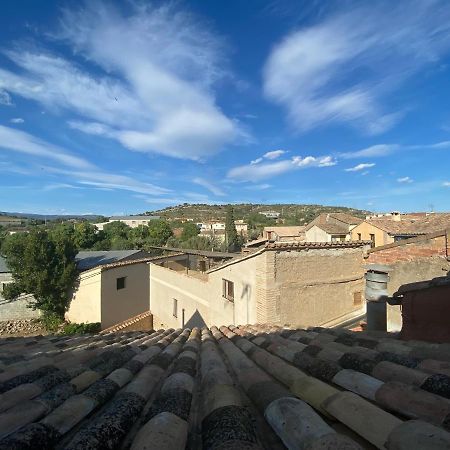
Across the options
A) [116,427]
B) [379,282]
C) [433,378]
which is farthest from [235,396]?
[379,282]

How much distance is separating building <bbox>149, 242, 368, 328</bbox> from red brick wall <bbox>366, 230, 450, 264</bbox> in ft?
9.92

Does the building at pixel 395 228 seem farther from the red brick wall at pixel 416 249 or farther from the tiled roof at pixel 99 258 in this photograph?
the tiled roof at pixel 99 258

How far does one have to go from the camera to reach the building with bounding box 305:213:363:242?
103 feet

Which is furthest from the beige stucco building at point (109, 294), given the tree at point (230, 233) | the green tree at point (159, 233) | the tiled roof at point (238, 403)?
the green tree at point (159, 233)

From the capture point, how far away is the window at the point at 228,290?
542 inches

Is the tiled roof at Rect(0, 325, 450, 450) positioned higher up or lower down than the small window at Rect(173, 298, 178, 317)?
higher up

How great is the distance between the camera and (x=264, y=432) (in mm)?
1701

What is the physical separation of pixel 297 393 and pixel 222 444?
0.93 metres

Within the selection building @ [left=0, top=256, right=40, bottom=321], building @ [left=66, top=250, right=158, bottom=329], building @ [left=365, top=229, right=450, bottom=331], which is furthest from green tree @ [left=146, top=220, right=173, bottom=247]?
building @ [left=365, top=229, right=450, bottom=331]

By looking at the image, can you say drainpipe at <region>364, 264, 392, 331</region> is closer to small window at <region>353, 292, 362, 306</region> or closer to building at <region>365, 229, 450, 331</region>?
building at <region>365, 229, 450, 331</region>

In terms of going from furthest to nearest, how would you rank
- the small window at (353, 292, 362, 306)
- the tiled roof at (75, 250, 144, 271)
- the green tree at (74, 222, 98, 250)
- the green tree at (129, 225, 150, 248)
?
1. the green tree at (129, 225, 150, 248)
2. the green tree at (74, 222, 98, 250)
3. the tiled roof at (75, 250, 144, 271)
4. the small window at (353, 292, 362, 306)

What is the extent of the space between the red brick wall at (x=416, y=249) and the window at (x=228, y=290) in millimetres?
6161

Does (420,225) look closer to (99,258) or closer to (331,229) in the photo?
(331,229)

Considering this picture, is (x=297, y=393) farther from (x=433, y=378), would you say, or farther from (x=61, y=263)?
(x=61, y=263)
